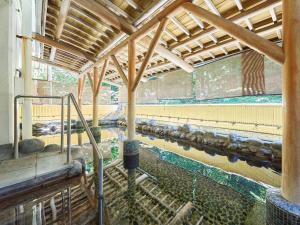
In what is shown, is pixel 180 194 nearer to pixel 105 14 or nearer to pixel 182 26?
pixel 182 26

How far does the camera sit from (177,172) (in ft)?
13.3

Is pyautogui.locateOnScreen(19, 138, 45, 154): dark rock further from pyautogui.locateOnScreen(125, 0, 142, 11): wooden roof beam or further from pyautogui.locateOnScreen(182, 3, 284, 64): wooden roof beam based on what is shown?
pyautogui.locateOnScreen(182, 3, 284, 64): wooden roof beam

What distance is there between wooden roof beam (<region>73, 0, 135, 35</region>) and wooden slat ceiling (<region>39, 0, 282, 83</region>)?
0.35 feet

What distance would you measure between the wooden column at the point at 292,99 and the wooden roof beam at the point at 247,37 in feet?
0.31

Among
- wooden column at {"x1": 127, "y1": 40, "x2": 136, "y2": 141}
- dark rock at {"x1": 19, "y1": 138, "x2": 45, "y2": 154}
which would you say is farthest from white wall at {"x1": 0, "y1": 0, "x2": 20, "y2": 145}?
wooden column at {"x1": 127, "y1": 40, "x2": 136, "y2": 141}

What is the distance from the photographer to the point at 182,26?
4578mm

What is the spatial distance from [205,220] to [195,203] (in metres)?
0.42

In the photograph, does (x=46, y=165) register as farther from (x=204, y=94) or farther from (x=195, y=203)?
(x=204, y=94)

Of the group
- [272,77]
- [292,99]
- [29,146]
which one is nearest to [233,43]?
[272,77]

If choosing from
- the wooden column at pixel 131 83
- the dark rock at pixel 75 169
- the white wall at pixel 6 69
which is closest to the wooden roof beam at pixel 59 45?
the white wall at pixel 6 69

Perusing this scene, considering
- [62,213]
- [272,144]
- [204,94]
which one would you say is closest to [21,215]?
[62,213]

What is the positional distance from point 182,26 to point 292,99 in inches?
140

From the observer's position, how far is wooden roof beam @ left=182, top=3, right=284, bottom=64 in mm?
1990

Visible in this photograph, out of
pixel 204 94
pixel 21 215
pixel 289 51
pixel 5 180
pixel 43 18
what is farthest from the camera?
pixel 204 94
